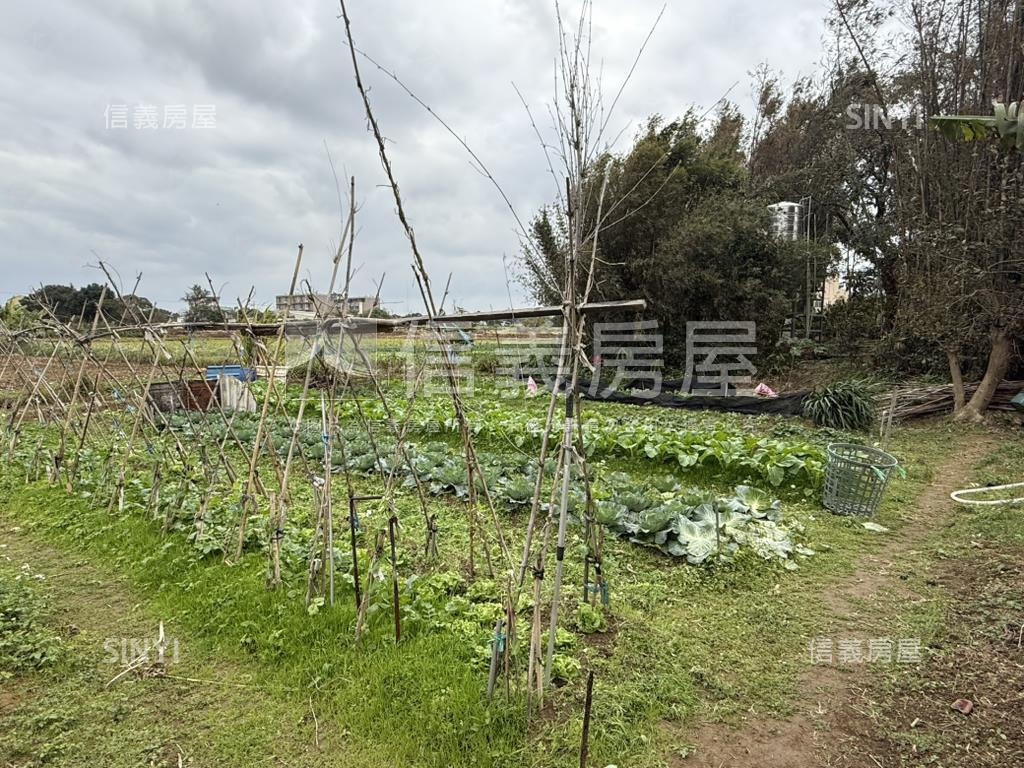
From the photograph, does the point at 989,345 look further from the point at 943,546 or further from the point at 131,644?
the point at 131,644

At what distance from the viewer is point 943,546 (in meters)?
3.88

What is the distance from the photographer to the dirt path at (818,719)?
197 centimetres

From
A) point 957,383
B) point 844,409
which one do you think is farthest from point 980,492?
point 957,383

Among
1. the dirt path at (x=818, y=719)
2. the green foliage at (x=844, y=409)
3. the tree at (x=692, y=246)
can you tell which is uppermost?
the tree at (x=692, y=246)

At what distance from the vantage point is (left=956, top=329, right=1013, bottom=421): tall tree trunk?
25.1 feet

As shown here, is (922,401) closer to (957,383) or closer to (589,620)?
(957,383)

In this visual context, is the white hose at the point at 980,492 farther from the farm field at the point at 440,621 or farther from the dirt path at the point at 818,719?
the dirt path at the point at 818,719

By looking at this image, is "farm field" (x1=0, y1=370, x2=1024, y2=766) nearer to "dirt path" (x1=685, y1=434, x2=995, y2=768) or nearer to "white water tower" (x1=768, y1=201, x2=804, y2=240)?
"dirt path" (x1=685, y1=434, x2=995, y2=768)

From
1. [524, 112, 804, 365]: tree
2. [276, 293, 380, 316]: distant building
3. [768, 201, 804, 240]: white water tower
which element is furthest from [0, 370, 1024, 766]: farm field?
[768, 201, 804, 240]: white water tower

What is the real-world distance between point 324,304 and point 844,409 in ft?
25.6

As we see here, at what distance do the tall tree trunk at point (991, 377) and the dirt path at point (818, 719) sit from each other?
592cm

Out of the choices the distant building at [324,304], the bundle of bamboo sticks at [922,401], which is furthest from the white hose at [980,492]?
the distant building at [324,304]

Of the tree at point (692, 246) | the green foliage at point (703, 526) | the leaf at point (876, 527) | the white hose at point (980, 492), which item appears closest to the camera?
the green foliage at point (703, 526)

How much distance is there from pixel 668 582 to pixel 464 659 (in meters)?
1.50
